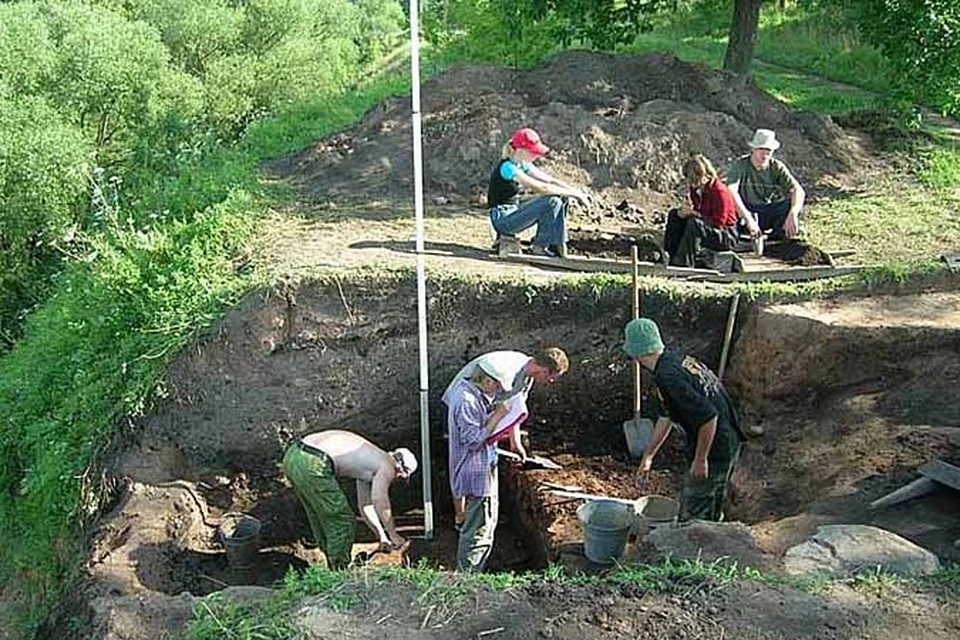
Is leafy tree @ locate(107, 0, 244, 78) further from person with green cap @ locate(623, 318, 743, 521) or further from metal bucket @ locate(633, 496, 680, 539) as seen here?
person with green cap @ locate(623, 318, 743, 521)

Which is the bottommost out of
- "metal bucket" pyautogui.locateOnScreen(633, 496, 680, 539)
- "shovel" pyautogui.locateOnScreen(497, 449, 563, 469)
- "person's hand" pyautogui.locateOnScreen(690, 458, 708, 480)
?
"shovel" pyautogui.locateOnScreen(497, 449, 563, 469)

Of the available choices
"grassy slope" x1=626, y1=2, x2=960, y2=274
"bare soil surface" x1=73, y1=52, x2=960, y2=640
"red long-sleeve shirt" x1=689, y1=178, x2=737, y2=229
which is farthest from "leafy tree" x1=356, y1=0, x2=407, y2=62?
"red long-sleeve shirt" x1=689, y1=178, x2=737, y2=229

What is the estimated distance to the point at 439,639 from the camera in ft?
17.4

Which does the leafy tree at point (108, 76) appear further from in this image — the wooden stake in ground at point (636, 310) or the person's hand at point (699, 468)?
the person's hand at point (699, 468)

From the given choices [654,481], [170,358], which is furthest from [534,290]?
[170,358]

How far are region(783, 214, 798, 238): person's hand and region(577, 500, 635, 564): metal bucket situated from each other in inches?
165

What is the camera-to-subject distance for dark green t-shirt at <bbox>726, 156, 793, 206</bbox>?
1030 centimetres

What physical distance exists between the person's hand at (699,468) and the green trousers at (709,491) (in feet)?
0.14

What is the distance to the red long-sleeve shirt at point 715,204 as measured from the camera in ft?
31.6

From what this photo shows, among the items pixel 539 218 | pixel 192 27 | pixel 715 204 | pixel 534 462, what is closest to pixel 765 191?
pixel 715 204

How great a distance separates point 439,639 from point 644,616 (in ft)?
3.31

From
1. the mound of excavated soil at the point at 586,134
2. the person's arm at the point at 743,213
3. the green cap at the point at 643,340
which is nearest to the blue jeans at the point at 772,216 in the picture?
the person's arm at the point at 743,213

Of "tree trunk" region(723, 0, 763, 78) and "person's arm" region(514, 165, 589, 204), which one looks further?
"tree trunk" region(723, 0, 763, 78)

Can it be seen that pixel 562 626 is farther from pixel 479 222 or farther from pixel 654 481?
pixel 479 222
